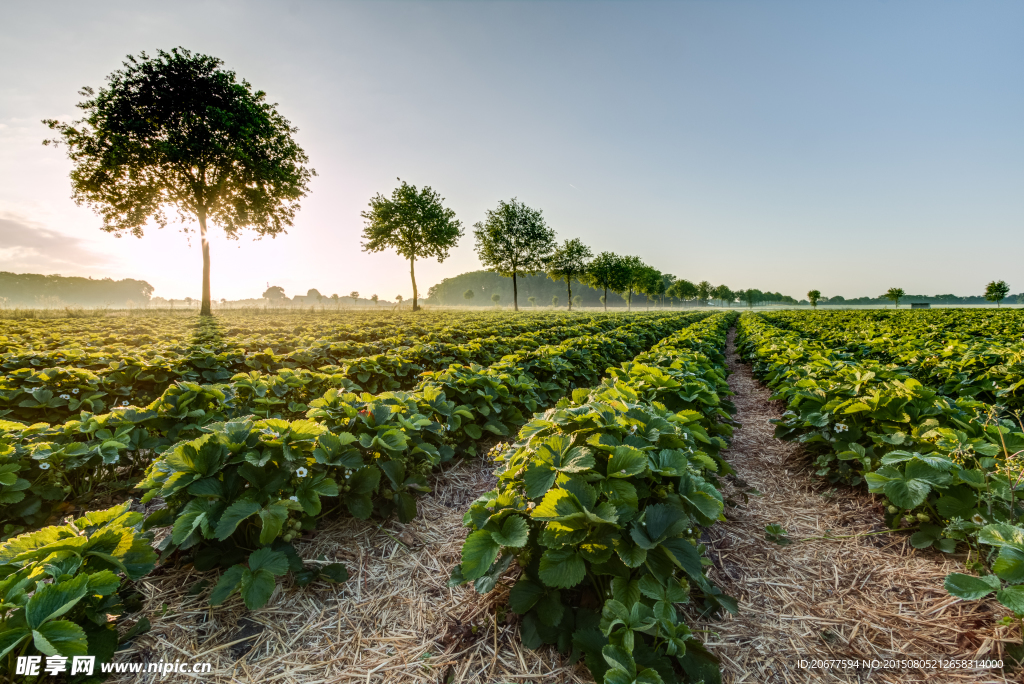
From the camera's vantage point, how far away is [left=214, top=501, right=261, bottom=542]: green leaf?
6.45 ft

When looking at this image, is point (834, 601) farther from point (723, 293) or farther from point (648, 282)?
point (723, 293)

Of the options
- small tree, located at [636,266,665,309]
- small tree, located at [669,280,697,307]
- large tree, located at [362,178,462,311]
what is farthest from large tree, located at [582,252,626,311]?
small tree, located at [669,280,697,307]

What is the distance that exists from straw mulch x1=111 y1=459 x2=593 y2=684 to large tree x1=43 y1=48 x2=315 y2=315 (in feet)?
92.3

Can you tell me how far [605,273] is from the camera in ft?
216

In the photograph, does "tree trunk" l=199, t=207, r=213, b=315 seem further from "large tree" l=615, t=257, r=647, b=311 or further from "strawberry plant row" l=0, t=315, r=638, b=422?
"large tree" l=615, t=257, r=647, b=311

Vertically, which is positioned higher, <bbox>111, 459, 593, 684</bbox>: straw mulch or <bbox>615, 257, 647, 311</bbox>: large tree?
<bbox>615, 257, 647, 311</bbox>: large tree

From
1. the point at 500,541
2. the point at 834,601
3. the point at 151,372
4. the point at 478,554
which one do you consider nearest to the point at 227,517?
the point at 478,554

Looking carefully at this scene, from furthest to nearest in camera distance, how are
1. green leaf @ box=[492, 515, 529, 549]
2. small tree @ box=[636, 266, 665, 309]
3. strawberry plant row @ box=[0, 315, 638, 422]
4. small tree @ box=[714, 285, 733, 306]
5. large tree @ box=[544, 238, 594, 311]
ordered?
small tree @ box=[714, 285, 733, 306], small tree @ box=[636, 266, 665, 309], large tree @ box=[544, 238, 594, 311], strawberry plant row @ box=[0, 315, 638, 422], green leaf @ box=[492, 515, 529, 549]

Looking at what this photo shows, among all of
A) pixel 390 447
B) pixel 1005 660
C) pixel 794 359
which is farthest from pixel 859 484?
pixel 390 447

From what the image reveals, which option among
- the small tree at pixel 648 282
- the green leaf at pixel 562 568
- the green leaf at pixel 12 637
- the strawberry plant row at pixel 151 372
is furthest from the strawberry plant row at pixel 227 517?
the small tree at pixel 648 282

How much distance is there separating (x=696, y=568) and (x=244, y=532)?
2.48 m

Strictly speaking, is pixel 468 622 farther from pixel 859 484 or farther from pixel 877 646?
pixel 859 484

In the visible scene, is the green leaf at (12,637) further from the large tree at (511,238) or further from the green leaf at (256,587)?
the large tree at (511,238)

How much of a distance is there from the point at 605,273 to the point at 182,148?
55.0m
